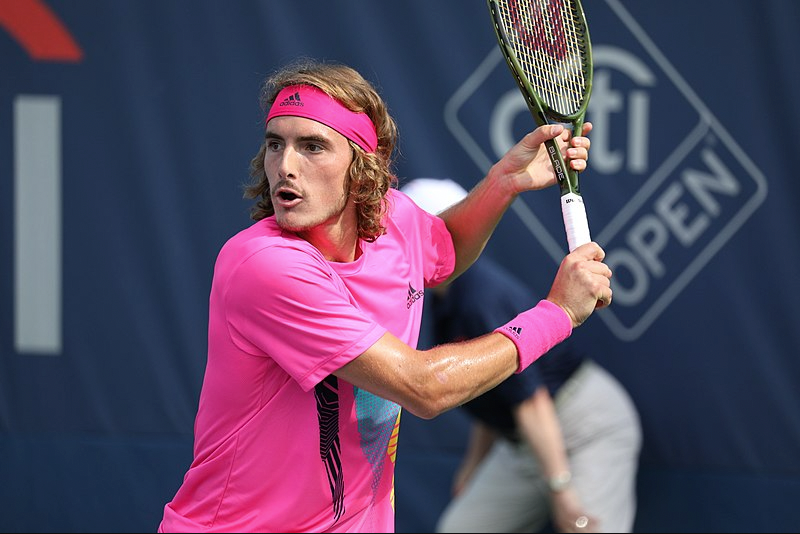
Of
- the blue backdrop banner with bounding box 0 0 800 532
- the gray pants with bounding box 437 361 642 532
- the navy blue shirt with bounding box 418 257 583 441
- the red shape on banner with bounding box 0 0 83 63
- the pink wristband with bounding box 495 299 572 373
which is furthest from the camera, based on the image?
the red shape on banner with bounding box 0 0 83 63

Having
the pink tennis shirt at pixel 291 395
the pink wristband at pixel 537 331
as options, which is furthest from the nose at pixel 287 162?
the pink wristband at pixel 537 331

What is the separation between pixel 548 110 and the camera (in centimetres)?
261

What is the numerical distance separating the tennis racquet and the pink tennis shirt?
392mm

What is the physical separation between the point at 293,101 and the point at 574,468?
→ 6.05ft

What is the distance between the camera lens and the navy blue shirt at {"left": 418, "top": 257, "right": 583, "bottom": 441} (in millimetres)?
3527

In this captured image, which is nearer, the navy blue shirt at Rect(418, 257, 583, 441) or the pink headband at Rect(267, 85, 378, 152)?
the pink headband at Rect(267, 85, 378, 152)

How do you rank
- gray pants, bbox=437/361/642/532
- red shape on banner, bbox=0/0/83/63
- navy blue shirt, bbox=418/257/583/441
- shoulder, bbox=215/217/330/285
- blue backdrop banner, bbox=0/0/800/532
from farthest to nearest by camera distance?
red shape on banner, bbox=0/0/83/63 < blue backdrop banner, bbox=0/0/800/532 < gray pants, bbox=437/361/642/532 < navy blue shirt, bbox=418/257/583/441 < shoulder, bbox=215/217/330/285

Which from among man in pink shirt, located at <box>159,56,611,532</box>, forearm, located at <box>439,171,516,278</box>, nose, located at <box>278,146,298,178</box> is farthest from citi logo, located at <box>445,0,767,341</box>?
nose, located at <box>278,146,298,178</box>

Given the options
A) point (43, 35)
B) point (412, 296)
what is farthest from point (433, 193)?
point (43, 35)

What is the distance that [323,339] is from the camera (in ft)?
7.20

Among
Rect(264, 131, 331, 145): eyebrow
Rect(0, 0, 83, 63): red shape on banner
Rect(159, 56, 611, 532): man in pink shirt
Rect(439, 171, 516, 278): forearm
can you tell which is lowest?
Rect(159, 56, 611, 532): man in pink shirt

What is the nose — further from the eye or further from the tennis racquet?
the tennis racquet

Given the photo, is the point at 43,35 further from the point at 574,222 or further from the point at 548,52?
the point at 574,222

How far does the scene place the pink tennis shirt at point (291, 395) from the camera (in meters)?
2.20
